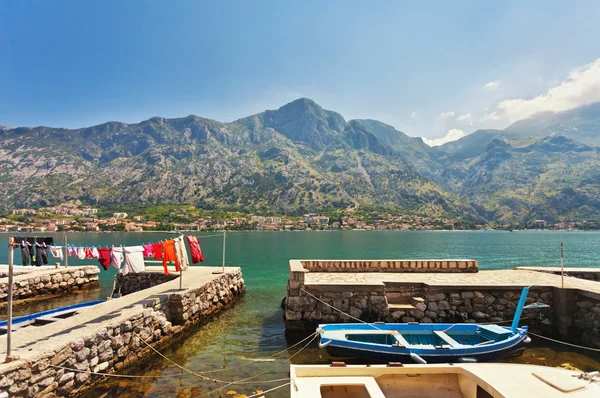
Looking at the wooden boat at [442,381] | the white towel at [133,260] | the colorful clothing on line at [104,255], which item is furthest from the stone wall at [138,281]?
the wooden boat at [442,381]

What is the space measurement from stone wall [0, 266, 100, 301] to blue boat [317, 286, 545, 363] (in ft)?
72.6

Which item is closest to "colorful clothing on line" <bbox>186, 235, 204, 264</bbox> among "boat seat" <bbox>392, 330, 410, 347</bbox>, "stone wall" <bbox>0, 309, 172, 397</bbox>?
"stone wall" <bbox>0, 309, 172, 397</bbox>

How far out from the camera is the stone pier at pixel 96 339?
806cm

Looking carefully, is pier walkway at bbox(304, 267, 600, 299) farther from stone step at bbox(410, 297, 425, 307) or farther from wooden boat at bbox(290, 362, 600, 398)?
wooden boat at bbox(290, 362, 600, 398)

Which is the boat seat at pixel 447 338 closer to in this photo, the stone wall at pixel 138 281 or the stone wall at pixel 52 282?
the stone wall at pixel 138 281

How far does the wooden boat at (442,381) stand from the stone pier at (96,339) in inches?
267

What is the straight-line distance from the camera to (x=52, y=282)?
78.5ft

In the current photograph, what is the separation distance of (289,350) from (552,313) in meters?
12.4

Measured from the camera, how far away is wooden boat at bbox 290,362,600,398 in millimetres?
5176

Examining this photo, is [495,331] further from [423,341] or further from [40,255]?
[40,255]

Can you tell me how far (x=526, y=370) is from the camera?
6051 millimetres

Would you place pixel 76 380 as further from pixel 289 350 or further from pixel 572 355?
pixel 572 355

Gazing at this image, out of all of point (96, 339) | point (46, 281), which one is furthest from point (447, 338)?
point (46, 281)

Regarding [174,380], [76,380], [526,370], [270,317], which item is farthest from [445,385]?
[270,317]
